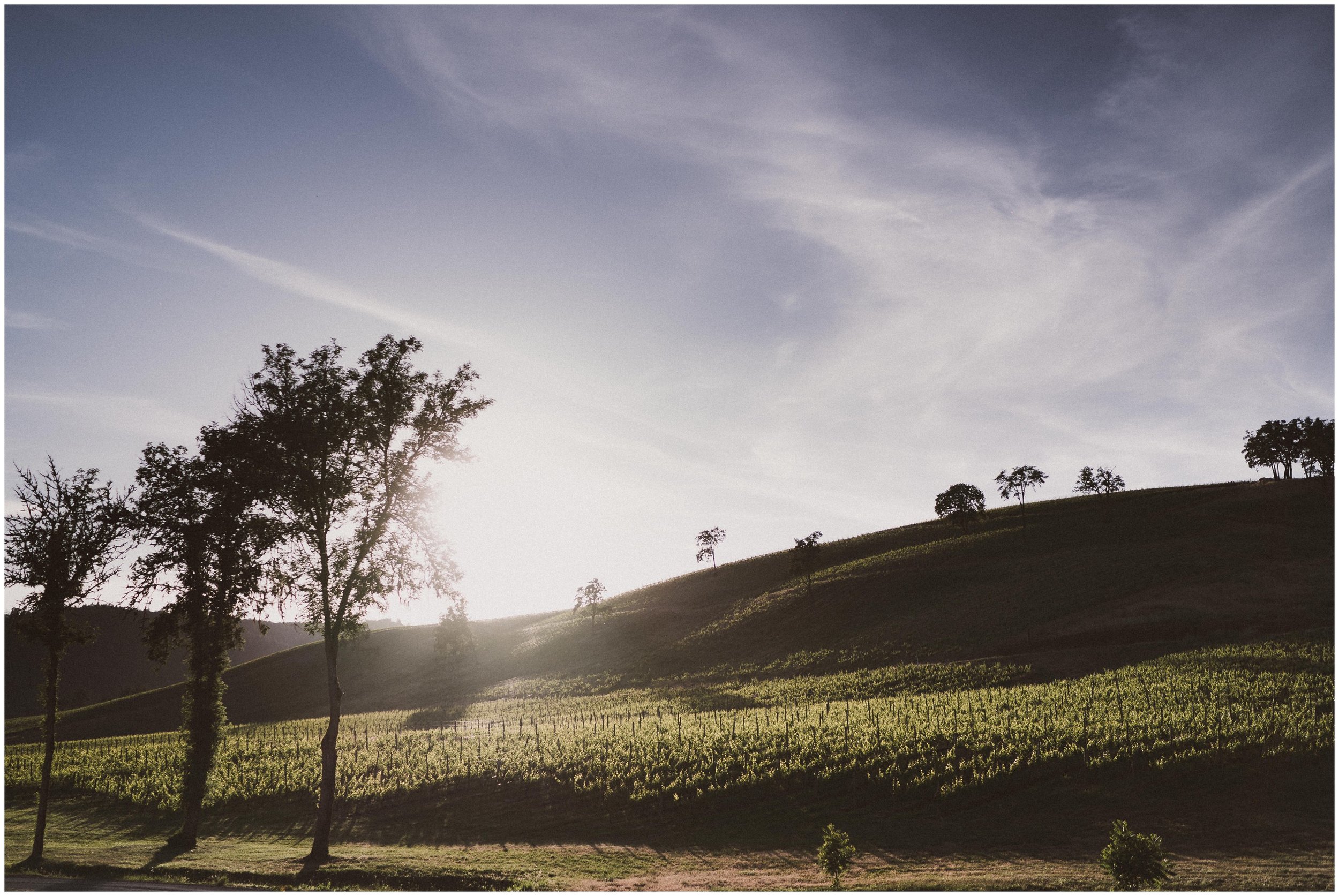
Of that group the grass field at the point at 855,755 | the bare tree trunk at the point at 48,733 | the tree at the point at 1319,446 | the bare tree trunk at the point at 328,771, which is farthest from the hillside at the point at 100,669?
the tree at the point at 1319,446

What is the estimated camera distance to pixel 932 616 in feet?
239

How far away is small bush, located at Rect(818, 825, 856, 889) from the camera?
51.4ft

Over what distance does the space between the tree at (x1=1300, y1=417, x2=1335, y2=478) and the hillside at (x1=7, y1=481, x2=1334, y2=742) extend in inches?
A: 532

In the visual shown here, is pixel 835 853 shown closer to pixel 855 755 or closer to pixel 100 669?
pixel 855 755

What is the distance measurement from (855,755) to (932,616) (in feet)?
163

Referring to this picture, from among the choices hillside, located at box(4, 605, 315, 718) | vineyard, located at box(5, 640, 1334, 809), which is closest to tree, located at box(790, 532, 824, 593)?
vineyard, located at box(5, 640, 1334, 809)

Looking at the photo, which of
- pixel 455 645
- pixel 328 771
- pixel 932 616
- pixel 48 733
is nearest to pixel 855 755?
pixel 328 771

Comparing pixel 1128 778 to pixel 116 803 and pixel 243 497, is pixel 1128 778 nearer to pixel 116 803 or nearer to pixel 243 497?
pixel 243 497

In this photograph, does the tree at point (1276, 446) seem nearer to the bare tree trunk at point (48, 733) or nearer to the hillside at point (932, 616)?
the hillside at point (932, 616)

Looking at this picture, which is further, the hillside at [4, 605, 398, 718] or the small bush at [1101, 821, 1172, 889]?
the hillside at [4, 605, 398, 718]

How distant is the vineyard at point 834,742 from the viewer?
85.6ft

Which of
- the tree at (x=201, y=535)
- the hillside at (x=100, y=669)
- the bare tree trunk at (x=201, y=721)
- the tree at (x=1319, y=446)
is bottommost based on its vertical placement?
the hillside at (x=100, y=669)

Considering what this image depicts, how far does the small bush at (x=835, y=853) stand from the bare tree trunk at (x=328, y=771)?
43.4 ft

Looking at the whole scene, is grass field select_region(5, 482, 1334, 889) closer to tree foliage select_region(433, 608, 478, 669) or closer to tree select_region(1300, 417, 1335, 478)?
tree foliage select_region(433, 608, 478, 669)
